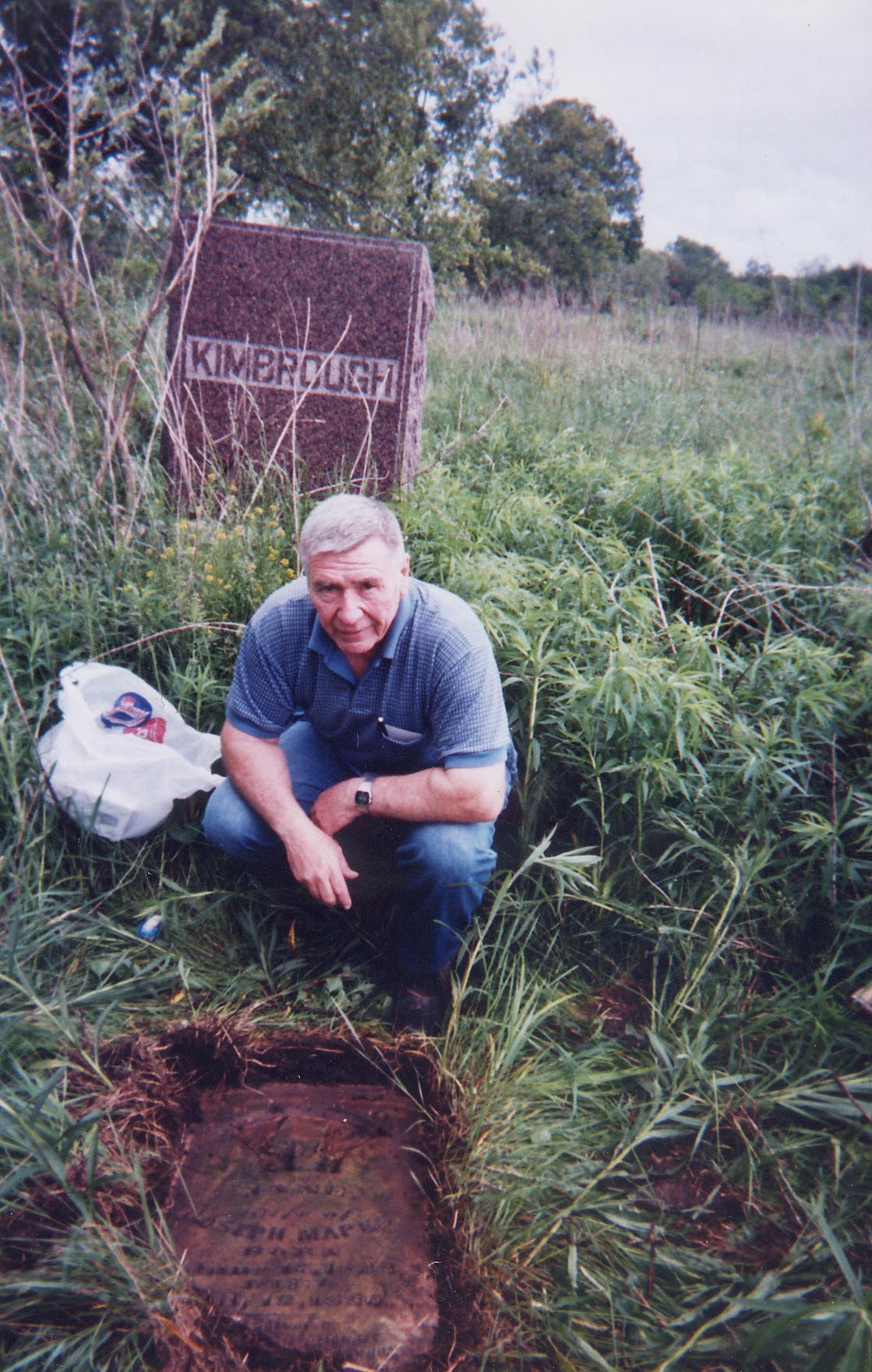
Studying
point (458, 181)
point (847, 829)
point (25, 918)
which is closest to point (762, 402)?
point (847, 829)

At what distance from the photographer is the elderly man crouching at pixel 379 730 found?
194 cm

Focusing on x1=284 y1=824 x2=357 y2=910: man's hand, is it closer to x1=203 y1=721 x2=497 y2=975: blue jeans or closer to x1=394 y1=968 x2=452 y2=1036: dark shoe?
x1=203 y1=721 x2=497 y2=975: blue jeans

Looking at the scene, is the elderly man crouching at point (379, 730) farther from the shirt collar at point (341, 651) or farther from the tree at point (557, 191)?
the tree at point (557, 191)

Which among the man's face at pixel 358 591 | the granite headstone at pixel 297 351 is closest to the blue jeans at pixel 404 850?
the man's face at pixel 358 591

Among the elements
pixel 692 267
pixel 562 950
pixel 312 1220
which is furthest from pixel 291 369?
pixel 692 267

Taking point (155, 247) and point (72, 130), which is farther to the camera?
point (155, 247)

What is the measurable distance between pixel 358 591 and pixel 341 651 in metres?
0.22

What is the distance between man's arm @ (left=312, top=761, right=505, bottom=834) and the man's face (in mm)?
356

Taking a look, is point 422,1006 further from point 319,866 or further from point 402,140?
Result: point 402,140

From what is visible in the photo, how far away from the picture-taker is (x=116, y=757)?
92.6 inches

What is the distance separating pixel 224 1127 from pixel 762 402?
5.59 m

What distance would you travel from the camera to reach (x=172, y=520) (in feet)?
11.2

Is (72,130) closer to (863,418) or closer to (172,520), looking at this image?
(172,520)

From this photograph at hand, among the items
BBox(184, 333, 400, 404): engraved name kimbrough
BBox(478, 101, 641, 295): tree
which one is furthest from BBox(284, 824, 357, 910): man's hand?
BBox(478, 101, 641, 295): tree
